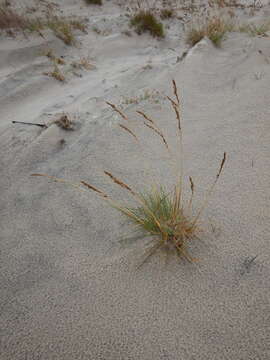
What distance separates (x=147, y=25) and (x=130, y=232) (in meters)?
4.34

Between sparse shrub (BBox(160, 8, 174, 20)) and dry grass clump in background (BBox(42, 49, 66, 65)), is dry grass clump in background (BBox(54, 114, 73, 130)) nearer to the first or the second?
dry grass clump in background (BBox(42, 49, 66, 65))

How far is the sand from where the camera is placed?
0.93 m

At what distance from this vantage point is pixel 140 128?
2.17 meters

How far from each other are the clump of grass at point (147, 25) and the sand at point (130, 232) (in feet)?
6.47

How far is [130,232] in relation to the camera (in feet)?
4.25

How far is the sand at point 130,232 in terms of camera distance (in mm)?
927

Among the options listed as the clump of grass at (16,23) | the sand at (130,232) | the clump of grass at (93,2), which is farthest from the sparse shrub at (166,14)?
the sand at (130,232)

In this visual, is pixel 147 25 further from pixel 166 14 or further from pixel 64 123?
pixel 64 123

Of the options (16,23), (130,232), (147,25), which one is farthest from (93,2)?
(130,232)

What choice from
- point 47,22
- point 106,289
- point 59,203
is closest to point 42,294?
point 106,289

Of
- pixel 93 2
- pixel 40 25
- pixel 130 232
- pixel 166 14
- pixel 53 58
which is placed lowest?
pixel 130 232

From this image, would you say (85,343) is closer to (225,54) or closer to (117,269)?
(117,269)

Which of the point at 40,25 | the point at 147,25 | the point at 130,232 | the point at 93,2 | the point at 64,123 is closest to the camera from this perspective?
the point at 130,232

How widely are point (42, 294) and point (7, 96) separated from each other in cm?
251
